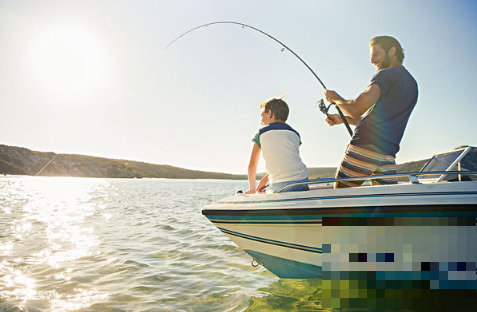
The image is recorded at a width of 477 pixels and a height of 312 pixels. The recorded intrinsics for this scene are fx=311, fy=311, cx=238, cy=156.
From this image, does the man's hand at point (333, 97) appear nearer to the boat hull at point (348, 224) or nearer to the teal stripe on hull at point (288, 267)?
the boat hull at point (348, 224)

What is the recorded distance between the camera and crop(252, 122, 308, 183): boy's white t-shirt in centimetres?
331

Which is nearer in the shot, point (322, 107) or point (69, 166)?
point (322, 107)

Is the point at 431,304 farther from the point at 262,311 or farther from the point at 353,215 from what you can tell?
the point at 262,311

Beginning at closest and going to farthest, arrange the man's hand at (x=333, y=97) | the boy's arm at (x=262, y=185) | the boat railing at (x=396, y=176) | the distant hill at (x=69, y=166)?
the boat railing at (x=396, y=176) < the man's hand at (x=333, y=97) < the boy's arm at (x=262, y=185) < the distant hill at (x=69, y=166)

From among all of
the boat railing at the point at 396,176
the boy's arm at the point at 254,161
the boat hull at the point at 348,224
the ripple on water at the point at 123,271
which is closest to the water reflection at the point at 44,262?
the ripple on water at the point at 123,271

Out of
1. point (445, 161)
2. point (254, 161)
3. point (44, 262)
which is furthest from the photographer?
point (44, 262)

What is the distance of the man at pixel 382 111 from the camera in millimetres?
2906

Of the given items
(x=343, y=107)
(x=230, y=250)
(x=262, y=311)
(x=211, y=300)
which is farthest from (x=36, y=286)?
(x=343, y=107)

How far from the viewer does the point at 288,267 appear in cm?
342

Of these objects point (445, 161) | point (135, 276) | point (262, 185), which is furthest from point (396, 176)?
point (135, 276)

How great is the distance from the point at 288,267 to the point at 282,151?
1.28 m

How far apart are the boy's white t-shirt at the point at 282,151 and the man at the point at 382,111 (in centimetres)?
51

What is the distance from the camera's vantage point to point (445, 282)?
2.37m

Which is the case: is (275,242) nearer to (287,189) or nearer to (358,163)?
(287,189)
